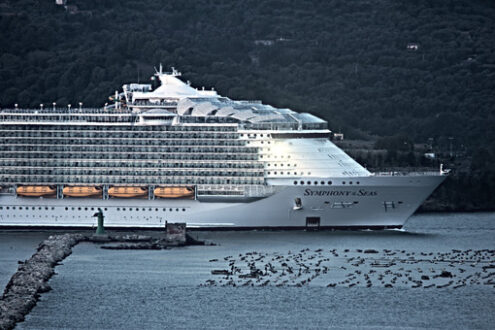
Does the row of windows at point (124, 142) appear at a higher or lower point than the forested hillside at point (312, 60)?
lower

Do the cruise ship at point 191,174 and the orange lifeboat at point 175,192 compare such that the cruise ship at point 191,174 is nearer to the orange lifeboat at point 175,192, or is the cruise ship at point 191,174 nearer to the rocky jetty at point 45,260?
the orange lifeboat at point 175,192

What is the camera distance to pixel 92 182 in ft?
309

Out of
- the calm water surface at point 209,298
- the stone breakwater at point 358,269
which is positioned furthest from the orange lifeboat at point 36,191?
the stone breakwater at point 358,269

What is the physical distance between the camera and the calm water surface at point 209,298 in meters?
68.2

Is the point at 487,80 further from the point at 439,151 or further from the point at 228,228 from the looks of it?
the point at 228,228

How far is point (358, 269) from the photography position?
79.7 metres

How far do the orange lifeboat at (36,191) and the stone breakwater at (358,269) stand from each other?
48.6 feet

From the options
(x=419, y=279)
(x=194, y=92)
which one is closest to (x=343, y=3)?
(x=194, y=92)

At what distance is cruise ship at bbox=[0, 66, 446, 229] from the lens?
302 ft

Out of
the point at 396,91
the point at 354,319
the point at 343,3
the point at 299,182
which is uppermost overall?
the point at 343,3

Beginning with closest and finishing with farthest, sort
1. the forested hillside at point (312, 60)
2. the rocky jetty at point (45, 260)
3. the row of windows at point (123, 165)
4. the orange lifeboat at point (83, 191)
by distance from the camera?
the rocky jetty at point (45, 260) < the row of windows at point (123, 165) < the orange lifeboat at point (83, 191) < the forested hillside at point (312, 60)

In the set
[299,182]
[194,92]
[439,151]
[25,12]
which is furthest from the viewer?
[25,12]

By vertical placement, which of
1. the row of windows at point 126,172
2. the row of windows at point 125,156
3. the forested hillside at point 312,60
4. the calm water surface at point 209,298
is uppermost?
the forested hillside at point 312,60

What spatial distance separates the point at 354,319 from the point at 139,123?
29348 millimetres
